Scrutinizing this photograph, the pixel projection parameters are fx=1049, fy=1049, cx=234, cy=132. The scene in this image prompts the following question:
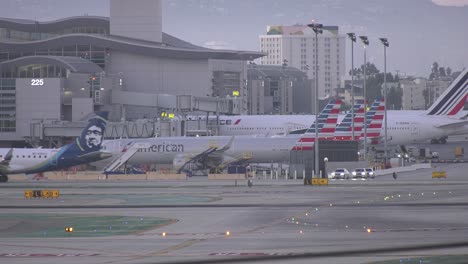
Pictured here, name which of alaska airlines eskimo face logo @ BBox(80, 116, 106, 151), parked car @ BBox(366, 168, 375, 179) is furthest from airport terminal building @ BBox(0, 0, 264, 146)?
parked car @ BBox(366, 168, 375, 179)

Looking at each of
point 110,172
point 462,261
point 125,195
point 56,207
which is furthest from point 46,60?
point 462,261

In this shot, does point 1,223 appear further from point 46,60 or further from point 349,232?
point 46,60

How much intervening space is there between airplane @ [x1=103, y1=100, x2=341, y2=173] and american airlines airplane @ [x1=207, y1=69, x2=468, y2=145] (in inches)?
1128

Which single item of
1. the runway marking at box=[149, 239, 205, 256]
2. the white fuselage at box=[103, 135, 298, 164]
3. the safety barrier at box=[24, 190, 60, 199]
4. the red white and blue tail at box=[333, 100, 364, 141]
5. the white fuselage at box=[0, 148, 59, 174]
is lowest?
the runway marking at box=[149, 239, 205, 256]

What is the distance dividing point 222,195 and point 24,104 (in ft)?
246

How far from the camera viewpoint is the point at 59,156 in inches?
3693

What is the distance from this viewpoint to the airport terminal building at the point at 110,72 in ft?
457

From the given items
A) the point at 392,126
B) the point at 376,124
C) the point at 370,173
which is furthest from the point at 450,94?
the point at 370,173

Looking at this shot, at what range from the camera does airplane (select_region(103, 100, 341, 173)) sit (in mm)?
107562

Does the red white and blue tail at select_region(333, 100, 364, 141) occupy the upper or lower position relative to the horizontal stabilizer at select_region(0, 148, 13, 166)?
upper

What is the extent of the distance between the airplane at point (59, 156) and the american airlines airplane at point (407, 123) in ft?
152

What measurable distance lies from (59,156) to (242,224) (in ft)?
159

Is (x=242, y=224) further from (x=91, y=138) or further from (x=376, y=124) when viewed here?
(x=376, y=124)

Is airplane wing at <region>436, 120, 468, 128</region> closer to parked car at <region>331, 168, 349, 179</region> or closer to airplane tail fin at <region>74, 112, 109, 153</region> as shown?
parked car at <region>331, 168, 349, 179</region>
